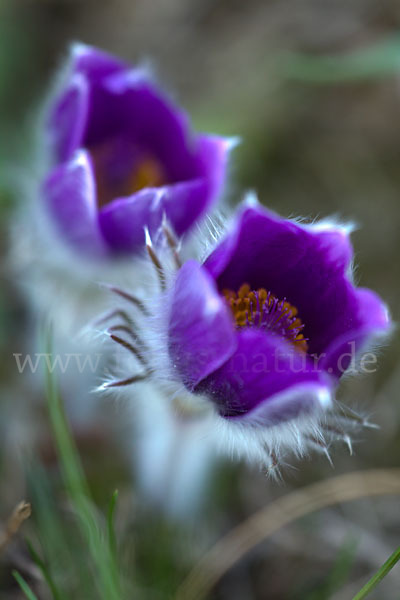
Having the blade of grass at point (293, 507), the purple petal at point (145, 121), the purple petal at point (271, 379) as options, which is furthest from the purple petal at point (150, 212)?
the blade of grass at point (293, 507)

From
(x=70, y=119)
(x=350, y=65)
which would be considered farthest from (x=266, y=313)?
(x=350, y=65)

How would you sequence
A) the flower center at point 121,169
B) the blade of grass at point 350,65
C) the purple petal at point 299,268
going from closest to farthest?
the purple petal at point 299,268, the flower center at point 121,169, the blade of grass at point 350,65

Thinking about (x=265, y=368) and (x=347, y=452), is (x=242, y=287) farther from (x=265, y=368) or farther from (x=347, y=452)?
(x=347, y=452)

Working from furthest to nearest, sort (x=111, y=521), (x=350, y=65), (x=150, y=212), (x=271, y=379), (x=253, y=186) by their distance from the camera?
(x=253, y=186) → (x=350, y=65) → (x=150, y=212) → (x=111, y=521) → (x=271, y=379)

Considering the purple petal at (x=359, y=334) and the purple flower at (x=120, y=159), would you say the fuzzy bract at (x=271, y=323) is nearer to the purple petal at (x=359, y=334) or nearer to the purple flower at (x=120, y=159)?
the purple petal at (x=359, y=334)

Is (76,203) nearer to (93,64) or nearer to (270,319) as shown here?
(93,64)

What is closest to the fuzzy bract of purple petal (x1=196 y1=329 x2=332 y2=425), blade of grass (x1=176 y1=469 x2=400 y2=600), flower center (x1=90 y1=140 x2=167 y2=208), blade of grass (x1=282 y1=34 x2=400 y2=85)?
purple petal (x1=196 y1=329 x2=332 y2=425)

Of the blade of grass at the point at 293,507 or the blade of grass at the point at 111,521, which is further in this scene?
the blade of grass at the point at 293,507
